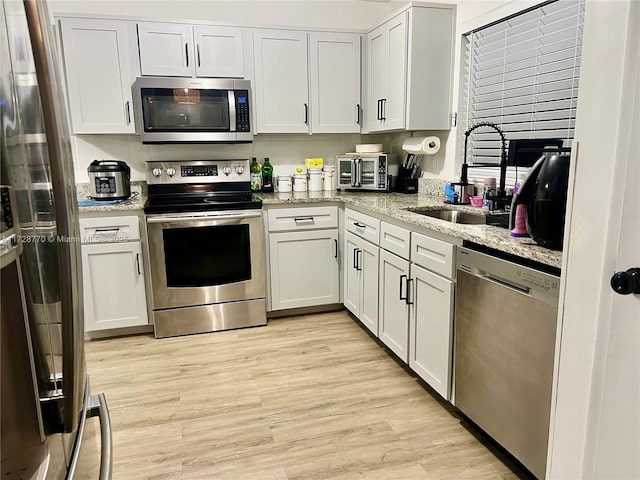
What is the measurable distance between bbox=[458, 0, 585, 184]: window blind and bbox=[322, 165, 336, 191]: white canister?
3.53 ft

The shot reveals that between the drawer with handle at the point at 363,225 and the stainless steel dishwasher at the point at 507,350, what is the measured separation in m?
0.88

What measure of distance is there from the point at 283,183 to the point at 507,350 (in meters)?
2.33

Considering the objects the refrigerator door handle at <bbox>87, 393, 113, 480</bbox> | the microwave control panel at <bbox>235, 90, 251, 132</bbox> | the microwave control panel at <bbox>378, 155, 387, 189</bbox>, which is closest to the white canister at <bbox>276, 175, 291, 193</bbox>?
the microwave control panel at <bbox>235, 90, 251, 132</bbox>

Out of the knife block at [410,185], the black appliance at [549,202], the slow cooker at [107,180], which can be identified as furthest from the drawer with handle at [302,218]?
the black appliance at [549,202]

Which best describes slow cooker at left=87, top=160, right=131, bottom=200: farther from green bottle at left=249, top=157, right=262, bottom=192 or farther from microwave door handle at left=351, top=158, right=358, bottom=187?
microwave door handle at left=351, top=158, right=358, bottom=187

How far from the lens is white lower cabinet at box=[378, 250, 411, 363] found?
2.48m

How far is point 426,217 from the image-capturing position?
2.34 meters

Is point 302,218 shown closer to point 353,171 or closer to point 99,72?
point 353,171

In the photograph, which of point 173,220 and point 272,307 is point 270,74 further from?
point 272,307

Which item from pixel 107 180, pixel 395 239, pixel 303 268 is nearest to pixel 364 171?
pixel 303 268

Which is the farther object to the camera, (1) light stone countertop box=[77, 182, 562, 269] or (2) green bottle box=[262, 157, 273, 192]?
(2) green bottle box=[262, 157, 273, 192]

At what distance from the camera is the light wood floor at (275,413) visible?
1873 millimetres

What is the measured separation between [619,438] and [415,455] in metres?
1.02

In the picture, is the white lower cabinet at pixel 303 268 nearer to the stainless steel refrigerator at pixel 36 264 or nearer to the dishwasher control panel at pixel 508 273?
the dishwasher control panel at pixel 508 273
